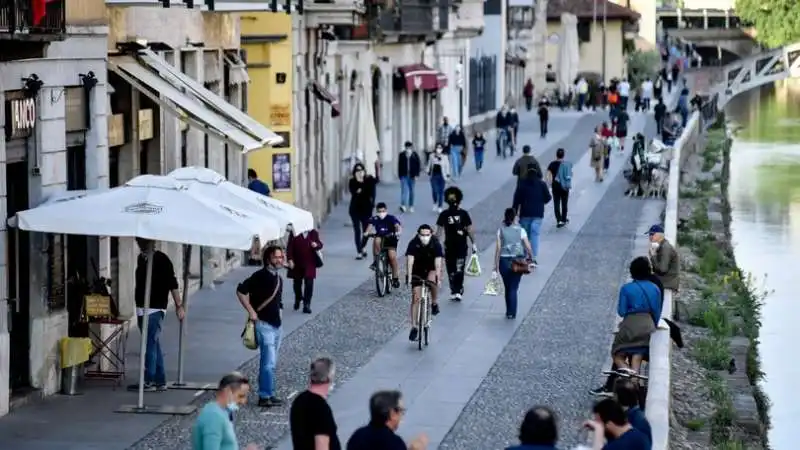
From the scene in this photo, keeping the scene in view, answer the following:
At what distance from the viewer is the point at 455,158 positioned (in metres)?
51.7

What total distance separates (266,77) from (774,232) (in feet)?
59.2

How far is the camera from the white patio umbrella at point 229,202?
21.1 m

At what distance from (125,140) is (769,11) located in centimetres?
9019

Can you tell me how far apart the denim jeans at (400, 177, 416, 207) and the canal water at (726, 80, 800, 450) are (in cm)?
649

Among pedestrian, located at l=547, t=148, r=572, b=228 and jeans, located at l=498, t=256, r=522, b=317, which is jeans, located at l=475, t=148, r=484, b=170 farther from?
jeans, located at l=498, t=256, r=522, b=317

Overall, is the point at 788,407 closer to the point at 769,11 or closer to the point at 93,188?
the point at 93,188

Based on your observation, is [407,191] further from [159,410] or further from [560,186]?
[159,410]

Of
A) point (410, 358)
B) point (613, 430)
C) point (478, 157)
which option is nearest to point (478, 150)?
point (478, 157)

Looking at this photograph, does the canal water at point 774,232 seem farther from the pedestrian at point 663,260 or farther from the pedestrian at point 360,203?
the pedestrian at point 360,203

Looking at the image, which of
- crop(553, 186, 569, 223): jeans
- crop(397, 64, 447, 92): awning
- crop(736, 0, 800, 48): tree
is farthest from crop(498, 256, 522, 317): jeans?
crop(736, 0, 800, 48): tree

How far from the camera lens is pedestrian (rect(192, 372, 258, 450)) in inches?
540

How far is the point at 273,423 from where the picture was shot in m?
19.8

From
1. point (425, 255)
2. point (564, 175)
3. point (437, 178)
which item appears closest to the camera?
point (425, 255)

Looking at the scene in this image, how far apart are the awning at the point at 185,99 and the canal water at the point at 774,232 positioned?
7.16 metres
